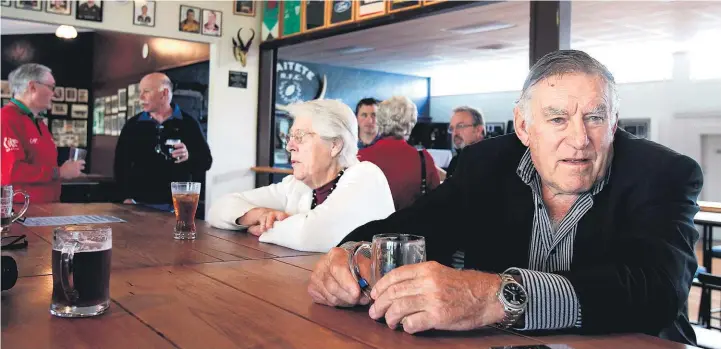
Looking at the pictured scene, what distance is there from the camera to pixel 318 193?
2.27 m

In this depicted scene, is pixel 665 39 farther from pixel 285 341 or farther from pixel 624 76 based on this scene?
pixel 285 341

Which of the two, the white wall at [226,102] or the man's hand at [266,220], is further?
the white wall at [226,102]

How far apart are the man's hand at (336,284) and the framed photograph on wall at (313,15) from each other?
4548 millimetres

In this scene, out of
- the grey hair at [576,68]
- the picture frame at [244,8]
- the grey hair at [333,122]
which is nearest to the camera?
the grey hair at [576,68]

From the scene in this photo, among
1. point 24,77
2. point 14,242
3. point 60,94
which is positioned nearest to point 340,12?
point 24,77

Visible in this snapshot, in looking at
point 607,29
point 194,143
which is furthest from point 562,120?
point 607,29

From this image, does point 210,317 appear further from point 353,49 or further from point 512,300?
point 353,49

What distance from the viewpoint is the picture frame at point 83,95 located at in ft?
33.0

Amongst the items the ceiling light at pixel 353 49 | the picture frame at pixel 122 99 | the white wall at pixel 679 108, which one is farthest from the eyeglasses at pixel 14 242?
the white wall at pixel 679 108

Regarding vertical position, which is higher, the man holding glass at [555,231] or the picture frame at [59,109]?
the picture frame at [59,109]

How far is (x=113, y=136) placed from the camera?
30.6 ft

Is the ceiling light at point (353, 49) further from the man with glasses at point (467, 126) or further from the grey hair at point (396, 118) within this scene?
the grey hair at point (396, 118)

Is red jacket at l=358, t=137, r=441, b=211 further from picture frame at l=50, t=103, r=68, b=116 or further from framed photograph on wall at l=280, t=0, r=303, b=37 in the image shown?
picture frame at l=50, t=103, r=68, b=116

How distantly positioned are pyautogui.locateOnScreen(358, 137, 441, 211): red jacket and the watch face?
2.46m
